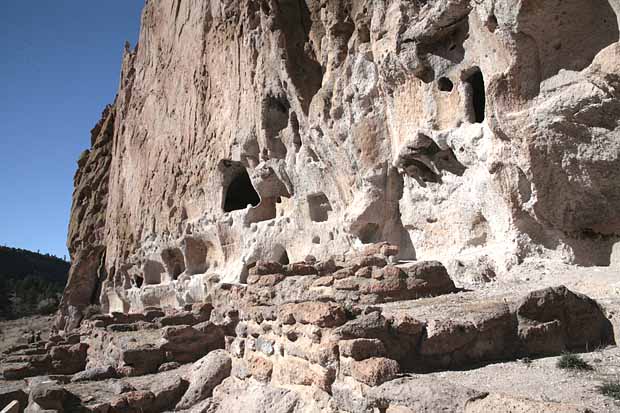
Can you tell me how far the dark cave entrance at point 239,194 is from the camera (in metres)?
19.4

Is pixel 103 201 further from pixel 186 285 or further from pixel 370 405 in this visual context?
pixel 370 405

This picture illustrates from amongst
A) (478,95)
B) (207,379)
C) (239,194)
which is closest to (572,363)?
(207,379)

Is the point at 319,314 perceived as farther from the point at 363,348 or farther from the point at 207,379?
the point at 207,379

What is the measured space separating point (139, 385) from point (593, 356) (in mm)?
5727

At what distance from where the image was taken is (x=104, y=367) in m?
8.48

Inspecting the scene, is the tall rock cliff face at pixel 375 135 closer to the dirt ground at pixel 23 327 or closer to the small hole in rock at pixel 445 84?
the small hole in rock at pixel 445 84

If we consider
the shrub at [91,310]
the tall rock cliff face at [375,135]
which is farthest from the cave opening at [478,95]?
the shrub at [91,310]

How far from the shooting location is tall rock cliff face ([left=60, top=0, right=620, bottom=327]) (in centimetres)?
741

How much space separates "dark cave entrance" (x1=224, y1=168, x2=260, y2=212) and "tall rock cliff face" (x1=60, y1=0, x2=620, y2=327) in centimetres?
7

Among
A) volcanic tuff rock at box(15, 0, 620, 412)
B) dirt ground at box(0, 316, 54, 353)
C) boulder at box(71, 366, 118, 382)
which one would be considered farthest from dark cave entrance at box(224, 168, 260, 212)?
boulder at box(71, 366, 118, 382)

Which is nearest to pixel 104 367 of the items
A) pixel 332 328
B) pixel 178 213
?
pixel 332 328

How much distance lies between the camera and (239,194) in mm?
19922

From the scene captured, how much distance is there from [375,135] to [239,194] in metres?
9.61

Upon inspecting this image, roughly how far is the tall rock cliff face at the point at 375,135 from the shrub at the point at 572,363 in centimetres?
391
